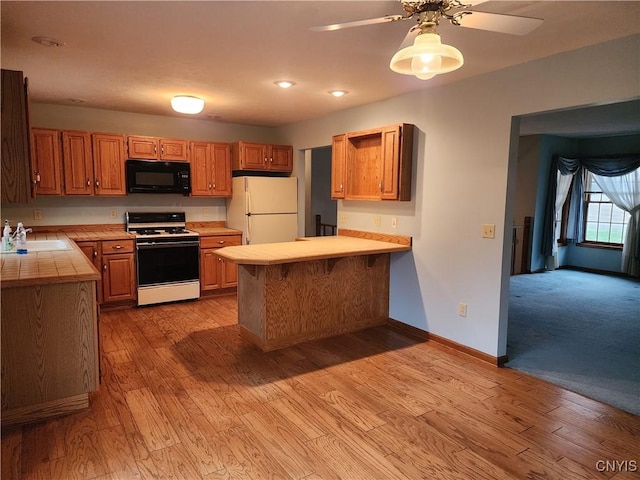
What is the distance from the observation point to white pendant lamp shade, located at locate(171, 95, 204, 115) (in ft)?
13.0

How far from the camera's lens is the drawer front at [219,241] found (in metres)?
5.16

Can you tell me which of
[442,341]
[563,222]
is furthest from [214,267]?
[563,222]

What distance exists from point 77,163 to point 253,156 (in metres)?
2.08

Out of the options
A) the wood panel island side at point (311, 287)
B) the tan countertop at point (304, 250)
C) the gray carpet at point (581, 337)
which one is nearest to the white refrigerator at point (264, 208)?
the tan countertop at point (304, 250)

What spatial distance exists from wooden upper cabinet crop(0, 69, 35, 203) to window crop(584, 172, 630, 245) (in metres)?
8.72

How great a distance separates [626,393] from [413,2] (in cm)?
299

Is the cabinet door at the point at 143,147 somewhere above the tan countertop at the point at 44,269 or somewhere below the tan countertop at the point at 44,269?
above

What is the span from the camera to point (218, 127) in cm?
573

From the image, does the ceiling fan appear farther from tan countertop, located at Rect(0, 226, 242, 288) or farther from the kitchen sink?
the kitchen sink

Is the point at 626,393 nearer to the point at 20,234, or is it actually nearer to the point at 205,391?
the point at 205,391

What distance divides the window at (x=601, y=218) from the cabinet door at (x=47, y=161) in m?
8.74

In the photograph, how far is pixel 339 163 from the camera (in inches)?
178

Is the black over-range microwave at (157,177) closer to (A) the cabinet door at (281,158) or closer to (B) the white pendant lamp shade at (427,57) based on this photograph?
(A) the cabinet door at (281,158)

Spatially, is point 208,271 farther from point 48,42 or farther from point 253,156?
point 48,42
